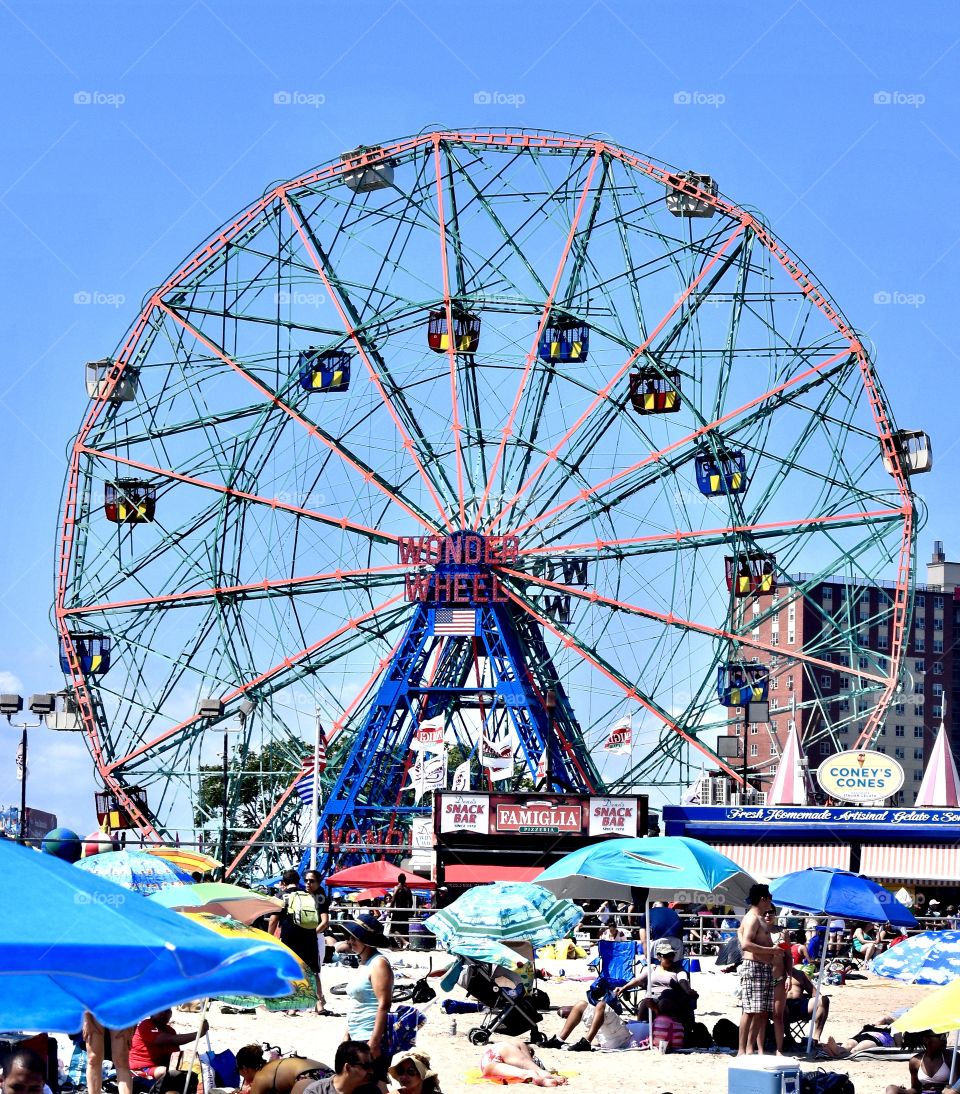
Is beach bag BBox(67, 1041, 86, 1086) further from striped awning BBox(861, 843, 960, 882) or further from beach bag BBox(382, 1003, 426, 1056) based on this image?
striped awning BBox(861, 843, 960, 882)

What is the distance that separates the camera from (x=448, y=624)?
46094mm

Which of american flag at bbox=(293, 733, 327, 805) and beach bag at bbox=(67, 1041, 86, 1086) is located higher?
american flag at bbox=(293, 733, 327, 805)

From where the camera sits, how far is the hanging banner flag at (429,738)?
45.2m

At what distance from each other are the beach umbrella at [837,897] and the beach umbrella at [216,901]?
5.06 meters

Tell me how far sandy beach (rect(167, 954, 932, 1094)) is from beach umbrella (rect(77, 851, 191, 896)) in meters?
2.39

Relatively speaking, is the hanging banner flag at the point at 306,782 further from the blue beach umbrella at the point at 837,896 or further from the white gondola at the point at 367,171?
the blue beach umbrella at the point at 837,896

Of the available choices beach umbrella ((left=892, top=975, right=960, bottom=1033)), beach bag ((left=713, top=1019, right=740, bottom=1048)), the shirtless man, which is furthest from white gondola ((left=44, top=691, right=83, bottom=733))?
beach umbrella ((left=892, top=975, right=960, bottom=1033))

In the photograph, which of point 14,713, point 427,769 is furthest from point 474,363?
point 14,713

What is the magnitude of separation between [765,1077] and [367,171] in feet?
122

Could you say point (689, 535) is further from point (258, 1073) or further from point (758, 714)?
point (258, 1073)

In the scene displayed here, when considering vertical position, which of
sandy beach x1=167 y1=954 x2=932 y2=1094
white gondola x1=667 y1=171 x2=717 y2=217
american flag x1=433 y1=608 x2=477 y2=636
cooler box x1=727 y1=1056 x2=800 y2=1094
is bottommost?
sandy beach x1=167 y1=954 x2=932 y2=1094

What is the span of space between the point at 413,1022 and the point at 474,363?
1291 inches

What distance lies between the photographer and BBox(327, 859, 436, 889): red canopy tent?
127 ft

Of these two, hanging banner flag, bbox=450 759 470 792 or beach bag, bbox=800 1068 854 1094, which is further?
hanging banner flag, bbox=450 759 470 792
